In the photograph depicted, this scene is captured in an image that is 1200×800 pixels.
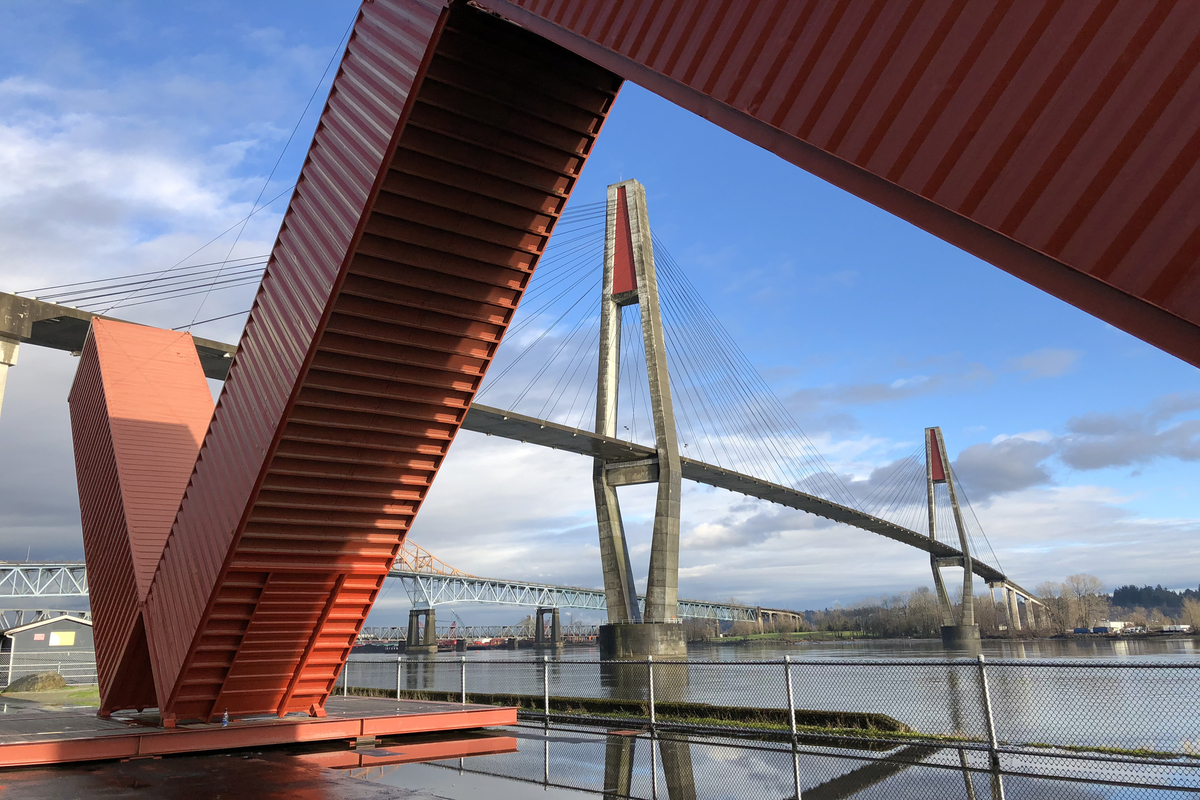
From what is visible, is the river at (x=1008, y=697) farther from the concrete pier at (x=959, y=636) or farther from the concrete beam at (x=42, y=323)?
the concrete pier at (x=959, y=636)

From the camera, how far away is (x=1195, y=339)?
3.70m

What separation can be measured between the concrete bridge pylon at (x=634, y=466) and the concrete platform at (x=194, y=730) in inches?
838

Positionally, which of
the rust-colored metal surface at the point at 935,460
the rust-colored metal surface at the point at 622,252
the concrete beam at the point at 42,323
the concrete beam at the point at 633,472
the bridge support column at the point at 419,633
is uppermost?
the rust-colored metal surface at the point at 622,252

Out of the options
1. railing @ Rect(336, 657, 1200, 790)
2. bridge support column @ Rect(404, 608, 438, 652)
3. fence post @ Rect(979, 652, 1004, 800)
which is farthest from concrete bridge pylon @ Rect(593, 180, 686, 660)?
bridge support column @ Rect(404, 608, 438, 652)

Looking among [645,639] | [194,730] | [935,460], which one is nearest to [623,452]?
[645,639]

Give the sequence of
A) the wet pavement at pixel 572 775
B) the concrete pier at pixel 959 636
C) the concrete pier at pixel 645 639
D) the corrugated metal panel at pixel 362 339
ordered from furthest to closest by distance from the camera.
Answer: the concrete pier at pixel 959 636 < the concrete pier at pixel 645 639 < the corrugated metal panel at pixel 362 339 < the wet pavement at pixel 572 775

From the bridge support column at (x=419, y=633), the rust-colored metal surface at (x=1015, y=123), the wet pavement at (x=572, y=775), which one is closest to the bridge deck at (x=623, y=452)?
the wet pavement at (x=572, y=775)

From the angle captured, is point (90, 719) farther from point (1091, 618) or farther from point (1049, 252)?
point (1091, 618)

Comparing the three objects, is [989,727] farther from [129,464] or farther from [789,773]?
[129,464]

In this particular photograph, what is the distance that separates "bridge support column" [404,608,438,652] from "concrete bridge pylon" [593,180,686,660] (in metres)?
73.3

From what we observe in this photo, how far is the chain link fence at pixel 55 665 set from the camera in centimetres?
2855

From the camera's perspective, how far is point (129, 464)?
14031 mm

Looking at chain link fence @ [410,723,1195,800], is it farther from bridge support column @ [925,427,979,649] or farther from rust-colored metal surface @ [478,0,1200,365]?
bridge support column @ [925,427,979,649]

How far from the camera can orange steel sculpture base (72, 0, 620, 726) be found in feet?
29.3
